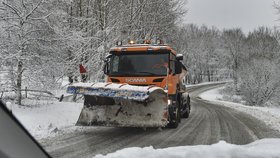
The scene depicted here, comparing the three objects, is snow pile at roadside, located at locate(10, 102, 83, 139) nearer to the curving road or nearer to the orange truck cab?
the curving road

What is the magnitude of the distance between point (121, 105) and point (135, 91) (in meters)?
1.07

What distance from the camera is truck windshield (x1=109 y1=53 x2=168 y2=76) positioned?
10.8m

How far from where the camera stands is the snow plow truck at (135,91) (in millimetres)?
9461

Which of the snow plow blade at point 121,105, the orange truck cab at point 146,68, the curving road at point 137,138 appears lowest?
the curving road at point 137,138

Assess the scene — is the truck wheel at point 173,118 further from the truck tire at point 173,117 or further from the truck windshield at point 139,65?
the truck windshield at point 139,65

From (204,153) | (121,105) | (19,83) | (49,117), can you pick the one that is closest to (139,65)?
(121,105)

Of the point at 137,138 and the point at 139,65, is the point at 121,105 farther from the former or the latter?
the point at 139,65

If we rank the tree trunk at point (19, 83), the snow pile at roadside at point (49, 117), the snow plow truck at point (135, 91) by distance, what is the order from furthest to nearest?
the tree trunk at point (19, 83) < the snow plow truck at point (135, 91) < the snow pile at roadside at point (49, 117)

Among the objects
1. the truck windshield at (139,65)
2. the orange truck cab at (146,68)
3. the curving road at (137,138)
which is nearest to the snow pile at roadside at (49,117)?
the curving road at (137,138)

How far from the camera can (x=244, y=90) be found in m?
49.5

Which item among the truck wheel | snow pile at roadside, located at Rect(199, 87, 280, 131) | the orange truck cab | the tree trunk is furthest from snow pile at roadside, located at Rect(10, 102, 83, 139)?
snow pile at roadside, located at Rect(199, 87, 280, 131)

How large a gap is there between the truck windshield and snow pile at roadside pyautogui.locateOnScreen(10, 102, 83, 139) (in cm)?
216

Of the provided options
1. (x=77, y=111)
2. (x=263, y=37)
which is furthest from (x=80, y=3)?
(x=263, y=37)

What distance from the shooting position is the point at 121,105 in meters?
10.1
